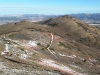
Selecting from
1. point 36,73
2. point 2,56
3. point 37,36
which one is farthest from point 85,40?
point 36,73

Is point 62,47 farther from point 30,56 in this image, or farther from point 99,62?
point 30,56

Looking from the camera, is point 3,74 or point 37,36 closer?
Answer: point 3,74

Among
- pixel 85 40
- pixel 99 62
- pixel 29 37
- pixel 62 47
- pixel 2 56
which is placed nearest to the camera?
pixel 2 56

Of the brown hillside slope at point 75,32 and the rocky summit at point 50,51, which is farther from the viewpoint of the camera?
the brown hillside slope at point 75,32

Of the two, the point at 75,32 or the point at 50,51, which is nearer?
the point at 50,51

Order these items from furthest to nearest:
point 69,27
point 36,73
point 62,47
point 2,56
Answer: point 69,27 → point 62,47 → point 2,56 → point 36,73

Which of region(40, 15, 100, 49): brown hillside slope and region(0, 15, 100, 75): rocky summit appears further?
region(40, 15, 100, 49): brown hillside slope

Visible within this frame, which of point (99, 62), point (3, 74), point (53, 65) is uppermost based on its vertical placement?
point (3, 74)

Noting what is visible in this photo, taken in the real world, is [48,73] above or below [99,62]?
above
